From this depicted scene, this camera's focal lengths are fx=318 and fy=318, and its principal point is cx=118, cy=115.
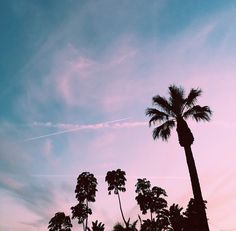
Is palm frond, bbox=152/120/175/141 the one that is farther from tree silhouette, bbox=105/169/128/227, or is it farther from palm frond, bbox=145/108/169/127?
tree silhouette, bbox=105/169/128/227

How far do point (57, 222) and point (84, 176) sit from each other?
18.3 meters

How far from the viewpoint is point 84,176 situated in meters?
69.4

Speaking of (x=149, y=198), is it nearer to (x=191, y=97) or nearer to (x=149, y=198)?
(x=149, y=198)

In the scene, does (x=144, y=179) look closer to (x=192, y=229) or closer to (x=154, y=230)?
(x=154, y=230)

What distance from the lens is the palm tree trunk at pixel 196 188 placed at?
21.6 meters

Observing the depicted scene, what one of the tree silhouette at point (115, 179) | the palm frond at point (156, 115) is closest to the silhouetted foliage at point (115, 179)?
the tree silhouette at point (115, 179)

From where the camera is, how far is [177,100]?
26188 millimetres

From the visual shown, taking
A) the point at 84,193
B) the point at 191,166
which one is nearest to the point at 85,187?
the point at 84,193

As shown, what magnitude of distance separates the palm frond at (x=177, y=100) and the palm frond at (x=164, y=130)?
41.2 inches

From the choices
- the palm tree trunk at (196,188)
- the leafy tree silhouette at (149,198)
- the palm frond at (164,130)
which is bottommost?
the palm tree trunk at (196,188)

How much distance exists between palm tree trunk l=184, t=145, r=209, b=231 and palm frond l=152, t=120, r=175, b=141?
253 centimetres

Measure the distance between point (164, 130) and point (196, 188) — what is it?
5825mm

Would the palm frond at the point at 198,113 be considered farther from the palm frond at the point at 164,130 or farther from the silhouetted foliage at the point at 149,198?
the silhouetted foliage at the point at 149,198

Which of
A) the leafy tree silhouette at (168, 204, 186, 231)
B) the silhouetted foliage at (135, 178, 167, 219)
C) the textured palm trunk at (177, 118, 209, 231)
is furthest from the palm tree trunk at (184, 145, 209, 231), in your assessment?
the silhouetted foliage at (135, 178, 167, 219)
